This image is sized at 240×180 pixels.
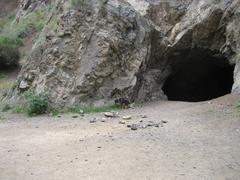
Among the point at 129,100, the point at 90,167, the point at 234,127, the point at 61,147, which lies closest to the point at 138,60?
the point at 129,100

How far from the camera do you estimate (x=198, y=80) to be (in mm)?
18078

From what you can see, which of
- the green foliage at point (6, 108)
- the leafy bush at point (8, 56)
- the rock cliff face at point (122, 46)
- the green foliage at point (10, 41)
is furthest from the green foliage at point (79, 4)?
the green foliage at point (10, 41)

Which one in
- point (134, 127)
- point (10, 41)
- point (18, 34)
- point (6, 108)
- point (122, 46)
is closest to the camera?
point (134, 127)

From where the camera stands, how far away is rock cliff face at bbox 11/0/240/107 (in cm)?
1356

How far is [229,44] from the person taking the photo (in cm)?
1405

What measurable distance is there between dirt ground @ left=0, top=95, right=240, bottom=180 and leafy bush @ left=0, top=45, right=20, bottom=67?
10.3 meters

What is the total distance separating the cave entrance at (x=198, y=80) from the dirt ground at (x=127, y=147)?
4689 millimetres

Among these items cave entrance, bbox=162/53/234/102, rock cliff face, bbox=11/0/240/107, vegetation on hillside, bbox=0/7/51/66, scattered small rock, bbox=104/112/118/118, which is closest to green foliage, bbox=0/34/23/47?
vegetation on hillside, bbox=0/7/51/66

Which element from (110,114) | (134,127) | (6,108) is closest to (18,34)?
(6,108)

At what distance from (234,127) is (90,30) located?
641 cm

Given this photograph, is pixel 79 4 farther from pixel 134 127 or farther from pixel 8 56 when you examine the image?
pixel 8 56

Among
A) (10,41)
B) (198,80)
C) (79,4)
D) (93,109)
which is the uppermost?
(79,4)

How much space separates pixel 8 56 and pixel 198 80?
9464 mm

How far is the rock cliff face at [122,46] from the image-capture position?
13.6 m
